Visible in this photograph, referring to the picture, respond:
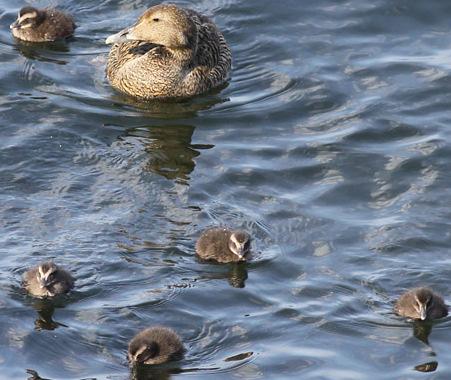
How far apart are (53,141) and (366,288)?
144 inches

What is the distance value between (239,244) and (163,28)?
3.89m

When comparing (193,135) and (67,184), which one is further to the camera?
(193,135)

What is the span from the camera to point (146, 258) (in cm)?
1136

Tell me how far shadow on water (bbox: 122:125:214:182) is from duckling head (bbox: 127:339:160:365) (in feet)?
9.82

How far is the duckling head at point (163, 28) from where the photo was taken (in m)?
14.4

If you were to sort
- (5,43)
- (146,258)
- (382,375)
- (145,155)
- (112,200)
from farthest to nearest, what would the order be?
1. (5,43)
2. (145,155)
3. (112,200)
4. (146,258)
5. (382,375)

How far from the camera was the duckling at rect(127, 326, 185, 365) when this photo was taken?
32.4 feet

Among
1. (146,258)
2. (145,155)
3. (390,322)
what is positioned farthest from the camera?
(145,155)

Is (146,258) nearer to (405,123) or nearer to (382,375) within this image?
(382,375)

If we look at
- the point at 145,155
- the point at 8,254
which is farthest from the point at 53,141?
the point at 8,254

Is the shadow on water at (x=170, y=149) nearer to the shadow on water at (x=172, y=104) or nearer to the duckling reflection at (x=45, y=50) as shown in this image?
the shadow on water at (x=172, y=104)

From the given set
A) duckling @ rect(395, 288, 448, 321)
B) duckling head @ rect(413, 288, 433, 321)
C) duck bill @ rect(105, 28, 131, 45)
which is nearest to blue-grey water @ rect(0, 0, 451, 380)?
duckling @ rect(395, 288, 448, 321)

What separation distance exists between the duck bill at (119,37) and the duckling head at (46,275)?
4.24 meters

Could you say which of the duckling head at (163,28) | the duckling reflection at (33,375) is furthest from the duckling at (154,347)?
the duckling head at (163,28)
